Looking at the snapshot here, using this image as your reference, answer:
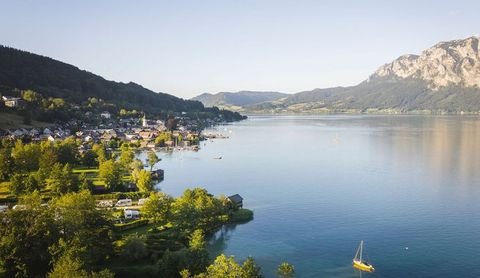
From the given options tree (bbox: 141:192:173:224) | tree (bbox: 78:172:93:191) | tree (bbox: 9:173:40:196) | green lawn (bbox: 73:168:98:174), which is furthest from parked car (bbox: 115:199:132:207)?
green lawn (bbox: 73:168:98:174)

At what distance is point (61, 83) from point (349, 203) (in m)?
119

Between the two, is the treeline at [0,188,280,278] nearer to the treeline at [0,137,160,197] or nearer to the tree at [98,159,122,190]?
the treeline at [0,137,160,197]

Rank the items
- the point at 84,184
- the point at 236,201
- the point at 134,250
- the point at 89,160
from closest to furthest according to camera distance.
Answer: the point at 134,250, the point at 84,184, the point at 236,201, the point at 89,160

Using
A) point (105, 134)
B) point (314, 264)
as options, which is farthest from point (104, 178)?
point (105, 134)

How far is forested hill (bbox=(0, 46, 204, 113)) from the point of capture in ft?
400

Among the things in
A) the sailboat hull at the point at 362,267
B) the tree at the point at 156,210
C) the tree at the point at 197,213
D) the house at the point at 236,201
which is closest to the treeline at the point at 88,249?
the tree at the point at 197,213

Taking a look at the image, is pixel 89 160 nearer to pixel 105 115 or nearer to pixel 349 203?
pixel 349 203

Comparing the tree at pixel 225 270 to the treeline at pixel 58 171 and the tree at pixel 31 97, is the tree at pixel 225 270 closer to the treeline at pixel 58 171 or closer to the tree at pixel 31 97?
the treeline at pixel 58 171

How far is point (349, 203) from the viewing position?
4169cm

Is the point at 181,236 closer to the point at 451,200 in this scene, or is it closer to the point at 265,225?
the point at 265,225

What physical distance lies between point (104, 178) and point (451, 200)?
32871 mm

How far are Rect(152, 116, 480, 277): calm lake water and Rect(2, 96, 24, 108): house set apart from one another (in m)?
41.0

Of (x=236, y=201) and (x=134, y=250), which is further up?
(x=134, y=250)

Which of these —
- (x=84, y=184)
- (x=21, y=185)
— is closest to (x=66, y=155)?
(x=21, y=185)
